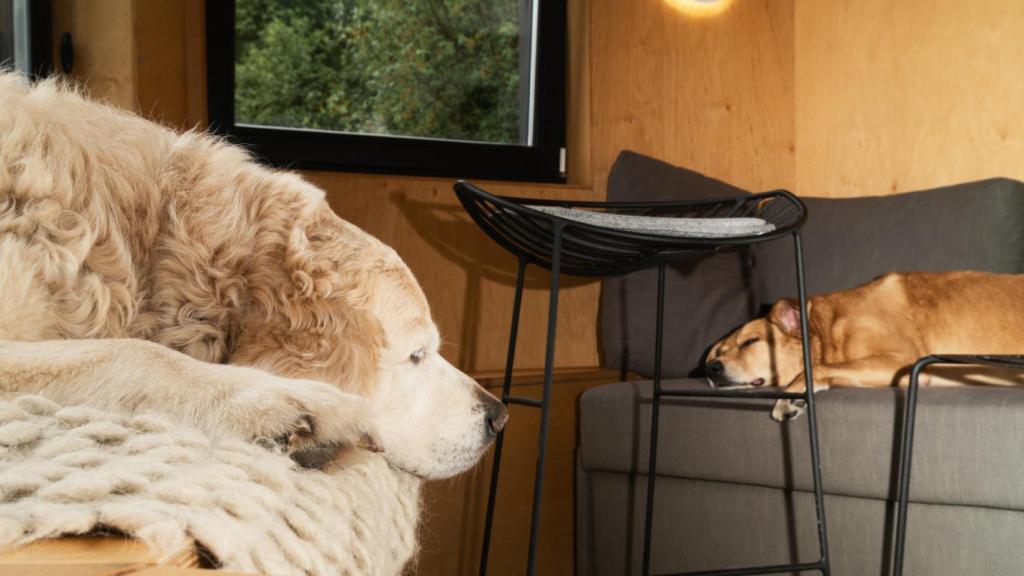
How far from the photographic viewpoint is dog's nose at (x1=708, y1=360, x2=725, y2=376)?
2553 mm

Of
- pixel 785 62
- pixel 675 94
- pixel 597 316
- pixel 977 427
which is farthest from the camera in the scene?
pixel 785 62

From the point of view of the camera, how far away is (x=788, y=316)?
258cm

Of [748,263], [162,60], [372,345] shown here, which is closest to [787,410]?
[748,263]

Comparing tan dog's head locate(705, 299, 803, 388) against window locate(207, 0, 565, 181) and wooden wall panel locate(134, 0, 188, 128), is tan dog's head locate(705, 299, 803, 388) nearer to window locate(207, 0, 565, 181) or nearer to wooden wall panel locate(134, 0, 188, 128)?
window locate(207, 0, 565, 181)

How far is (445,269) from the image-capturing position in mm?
2682

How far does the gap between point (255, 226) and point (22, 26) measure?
1348 millimetres

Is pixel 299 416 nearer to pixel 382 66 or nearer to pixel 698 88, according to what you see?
pixel 382 66

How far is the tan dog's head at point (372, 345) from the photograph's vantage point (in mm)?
979

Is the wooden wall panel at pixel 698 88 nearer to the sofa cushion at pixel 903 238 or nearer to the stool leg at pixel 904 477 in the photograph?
the sofa cushion at pixel 903 238

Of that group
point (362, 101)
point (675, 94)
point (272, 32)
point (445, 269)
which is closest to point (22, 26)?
point (272, 32)

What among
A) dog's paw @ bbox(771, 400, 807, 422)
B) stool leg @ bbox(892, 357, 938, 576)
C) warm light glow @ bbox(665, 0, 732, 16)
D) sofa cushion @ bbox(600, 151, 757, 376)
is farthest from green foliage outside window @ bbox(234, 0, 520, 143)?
stool leg @ bbox(892, 357, 938, 576)

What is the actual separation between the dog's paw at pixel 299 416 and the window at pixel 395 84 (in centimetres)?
181

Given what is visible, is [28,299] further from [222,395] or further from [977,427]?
[977,427]

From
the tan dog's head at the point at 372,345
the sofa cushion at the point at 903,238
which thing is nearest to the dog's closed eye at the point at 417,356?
the tan dog's head at the point at 372,345
